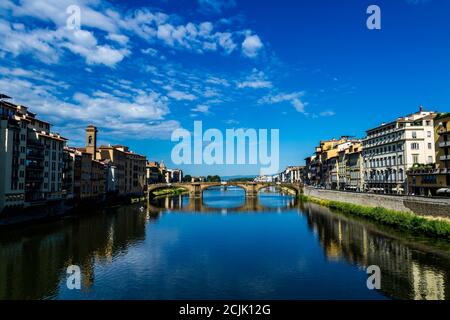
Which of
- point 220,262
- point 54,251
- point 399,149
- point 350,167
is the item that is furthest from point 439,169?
point 54,251

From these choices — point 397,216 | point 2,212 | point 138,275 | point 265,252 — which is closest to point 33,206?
point 2,212

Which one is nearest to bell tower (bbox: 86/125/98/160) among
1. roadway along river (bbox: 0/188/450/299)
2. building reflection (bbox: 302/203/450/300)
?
roadway along river (bbox: 0/188/450/299)

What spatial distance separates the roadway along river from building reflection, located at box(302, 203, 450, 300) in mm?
73

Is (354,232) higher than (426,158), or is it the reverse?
(426,158)

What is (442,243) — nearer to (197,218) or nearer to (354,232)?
(354,232)

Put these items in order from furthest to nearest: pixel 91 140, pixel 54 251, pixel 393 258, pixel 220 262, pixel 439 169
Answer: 1. pixel 91 140
2. pixel 439 169
3. pixel 54 251
4. pixel 220 262
5. pixel 393 258

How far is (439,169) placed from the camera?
4988cm

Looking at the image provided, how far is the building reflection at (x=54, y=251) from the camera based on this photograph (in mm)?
24484

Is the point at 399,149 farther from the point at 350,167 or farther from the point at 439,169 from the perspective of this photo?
the point at 350,167

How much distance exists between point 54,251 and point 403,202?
144 feet

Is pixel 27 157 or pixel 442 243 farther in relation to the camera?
pixel 27 157

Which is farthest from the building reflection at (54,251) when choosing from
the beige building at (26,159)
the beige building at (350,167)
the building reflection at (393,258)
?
the beige building at (350,167)

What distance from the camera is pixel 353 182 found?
88562 mm
